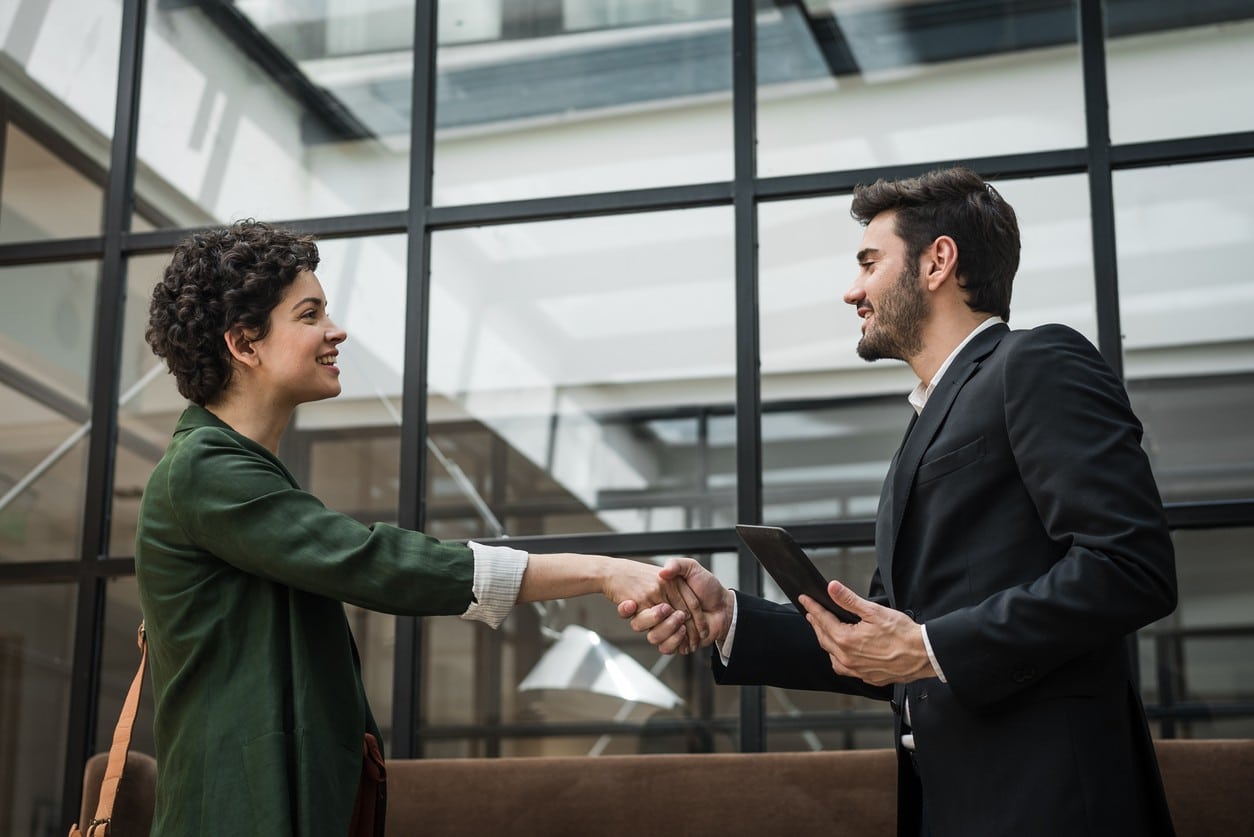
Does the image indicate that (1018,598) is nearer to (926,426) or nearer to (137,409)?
(926,426)

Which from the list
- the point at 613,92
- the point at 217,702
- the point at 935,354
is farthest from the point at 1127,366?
the point at 217,702

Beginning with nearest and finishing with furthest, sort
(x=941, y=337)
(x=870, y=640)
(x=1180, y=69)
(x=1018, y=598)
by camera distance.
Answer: (x=1018, y=598) → (x=870, y=640) → (x=941, y=337) → (x=1180, y=69)

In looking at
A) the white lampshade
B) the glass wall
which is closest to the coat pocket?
the glass wall

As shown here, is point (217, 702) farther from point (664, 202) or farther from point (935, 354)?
point (664, 202)

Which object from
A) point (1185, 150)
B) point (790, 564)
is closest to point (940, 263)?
point (790, 564)

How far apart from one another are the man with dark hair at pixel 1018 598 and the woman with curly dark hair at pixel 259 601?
695 millimetres

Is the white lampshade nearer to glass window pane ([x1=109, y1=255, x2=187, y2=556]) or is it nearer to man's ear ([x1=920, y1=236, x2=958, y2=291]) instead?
glass window pane ([x1=109, y1=255, x2=187, y2=556])

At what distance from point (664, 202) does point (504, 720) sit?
5.39ft

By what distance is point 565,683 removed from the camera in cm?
442

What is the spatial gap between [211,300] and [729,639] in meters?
1.27

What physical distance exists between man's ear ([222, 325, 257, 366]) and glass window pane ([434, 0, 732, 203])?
6.19ft

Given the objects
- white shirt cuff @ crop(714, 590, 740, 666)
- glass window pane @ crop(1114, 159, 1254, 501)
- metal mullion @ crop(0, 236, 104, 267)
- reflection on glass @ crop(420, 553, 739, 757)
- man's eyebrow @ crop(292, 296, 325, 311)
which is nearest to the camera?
man's eyebrow @ crop(292, 296, 325, 311)

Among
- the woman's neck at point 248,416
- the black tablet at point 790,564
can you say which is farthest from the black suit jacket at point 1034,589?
the woman's neck at point 248,416

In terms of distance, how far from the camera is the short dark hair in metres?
2.88
